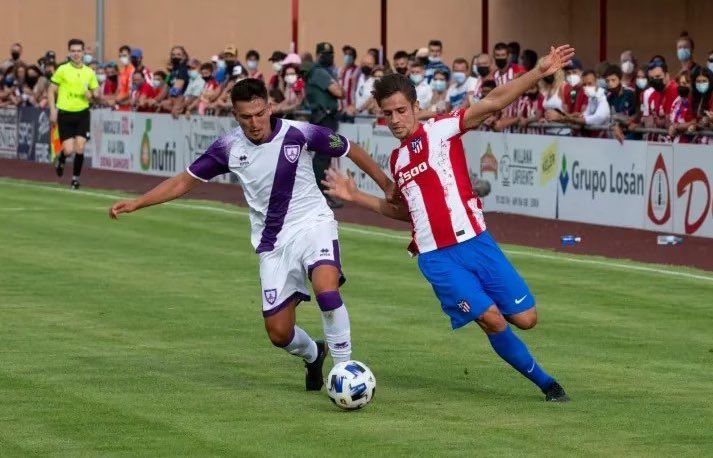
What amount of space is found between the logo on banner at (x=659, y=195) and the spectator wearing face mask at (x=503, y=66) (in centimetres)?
478

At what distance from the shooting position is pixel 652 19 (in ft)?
115

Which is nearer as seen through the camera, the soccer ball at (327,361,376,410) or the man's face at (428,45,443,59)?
the soccer ball at (327,361,376,410)

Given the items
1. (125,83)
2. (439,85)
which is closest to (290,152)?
(439,85)

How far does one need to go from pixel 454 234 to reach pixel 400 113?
77 cm

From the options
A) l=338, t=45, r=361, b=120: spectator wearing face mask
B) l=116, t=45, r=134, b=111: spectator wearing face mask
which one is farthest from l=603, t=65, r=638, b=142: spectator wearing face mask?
l=116, t=45, r=134, b=111: spectator wearing face mask

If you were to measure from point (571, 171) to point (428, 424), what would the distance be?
1374 cm

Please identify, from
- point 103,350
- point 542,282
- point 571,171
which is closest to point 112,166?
point 571,171

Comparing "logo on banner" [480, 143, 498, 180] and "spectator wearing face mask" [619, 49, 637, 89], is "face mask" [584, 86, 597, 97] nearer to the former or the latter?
"spectator wearing face mask" [619, 49, 637, 89]

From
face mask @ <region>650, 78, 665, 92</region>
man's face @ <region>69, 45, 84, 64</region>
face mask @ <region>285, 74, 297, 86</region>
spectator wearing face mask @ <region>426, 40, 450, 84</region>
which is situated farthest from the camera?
face mask @ <region>285, 74, 297, 86</region>

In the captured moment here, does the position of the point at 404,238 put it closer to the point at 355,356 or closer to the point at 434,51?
the point at 434,51

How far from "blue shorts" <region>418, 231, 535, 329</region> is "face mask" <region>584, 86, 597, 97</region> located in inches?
515

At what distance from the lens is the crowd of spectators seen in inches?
869

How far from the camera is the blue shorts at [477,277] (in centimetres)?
987

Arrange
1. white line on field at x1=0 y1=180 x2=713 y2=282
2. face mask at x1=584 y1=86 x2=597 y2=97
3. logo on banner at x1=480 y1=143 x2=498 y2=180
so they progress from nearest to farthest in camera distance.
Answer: white line on field at x1=0 y1=180 x2=713 y2=282
face mask at x1=584 y1=86 x2=597 y2=97
logo on banner at x1=480 y1=143 x2=498 y2=180
